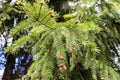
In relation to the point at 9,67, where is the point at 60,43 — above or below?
above

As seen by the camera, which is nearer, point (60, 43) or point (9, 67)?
point (60, 43)

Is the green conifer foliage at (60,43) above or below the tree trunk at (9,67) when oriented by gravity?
above

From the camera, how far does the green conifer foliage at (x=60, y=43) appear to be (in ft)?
4.99

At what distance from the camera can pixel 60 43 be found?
171cm

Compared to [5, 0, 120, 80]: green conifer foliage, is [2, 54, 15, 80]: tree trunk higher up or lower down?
lower down

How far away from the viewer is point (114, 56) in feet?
8.16

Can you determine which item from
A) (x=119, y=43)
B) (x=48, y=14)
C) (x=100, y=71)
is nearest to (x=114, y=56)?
(x=119, y=43)

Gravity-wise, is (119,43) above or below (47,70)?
below

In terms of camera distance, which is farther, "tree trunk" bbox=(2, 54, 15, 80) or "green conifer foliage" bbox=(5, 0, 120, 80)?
"tree trunk" bbox=(2, 54, 15, 80)

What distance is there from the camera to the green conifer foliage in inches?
59.9

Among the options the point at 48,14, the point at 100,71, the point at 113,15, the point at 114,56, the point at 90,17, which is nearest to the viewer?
the point at 48,14

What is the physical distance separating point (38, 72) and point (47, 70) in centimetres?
10

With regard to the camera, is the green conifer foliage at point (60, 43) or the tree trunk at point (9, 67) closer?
the green conifer foliage at point (60, 43)

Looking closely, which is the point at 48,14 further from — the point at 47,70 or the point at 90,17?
the point at 90,17
